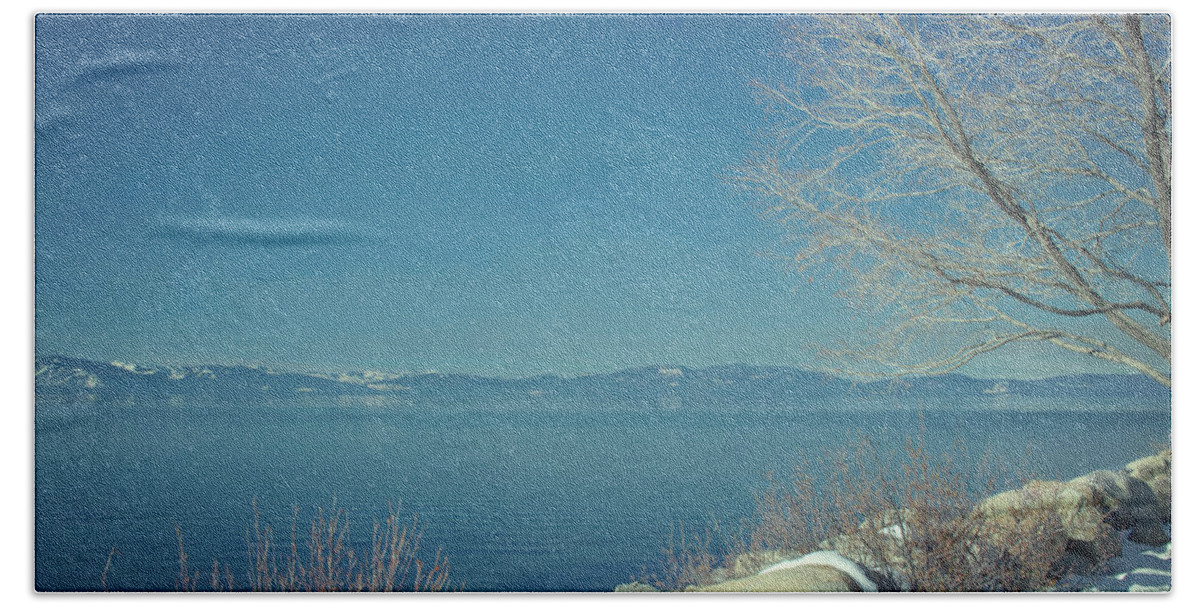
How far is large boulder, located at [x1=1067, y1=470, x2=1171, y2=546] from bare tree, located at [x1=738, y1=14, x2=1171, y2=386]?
1.44 feet

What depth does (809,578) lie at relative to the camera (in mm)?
4504

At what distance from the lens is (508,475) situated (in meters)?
4.58

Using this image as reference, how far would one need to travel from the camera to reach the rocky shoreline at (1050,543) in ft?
14.8

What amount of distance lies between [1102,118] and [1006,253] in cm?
65

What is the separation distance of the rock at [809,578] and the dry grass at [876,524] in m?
0.04

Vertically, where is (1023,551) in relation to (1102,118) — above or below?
below

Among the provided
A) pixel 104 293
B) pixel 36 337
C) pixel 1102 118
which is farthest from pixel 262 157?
pixel 1102 118

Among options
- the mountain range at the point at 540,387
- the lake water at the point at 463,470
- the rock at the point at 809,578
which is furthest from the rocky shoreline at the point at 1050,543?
the mountain range at the point at 540,387

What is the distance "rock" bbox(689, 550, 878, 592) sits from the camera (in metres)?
4.49

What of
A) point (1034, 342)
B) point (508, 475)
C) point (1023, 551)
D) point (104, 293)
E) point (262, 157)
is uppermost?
point (262, 157)

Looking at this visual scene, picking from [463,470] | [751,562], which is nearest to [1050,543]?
[751,562]

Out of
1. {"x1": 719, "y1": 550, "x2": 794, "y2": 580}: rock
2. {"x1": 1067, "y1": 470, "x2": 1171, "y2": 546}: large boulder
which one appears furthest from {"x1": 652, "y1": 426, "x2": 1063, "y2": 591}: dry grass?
{"x1": 1067, "y1": 470, "x2": 1171, "y2": 546}: large boulder

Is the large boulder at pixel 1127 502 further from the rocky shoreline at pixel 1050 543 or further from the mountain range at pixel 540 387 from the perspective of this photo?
the mountain range at pixel 540 387

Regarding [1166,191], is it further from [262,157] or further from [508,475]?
[262,157]
